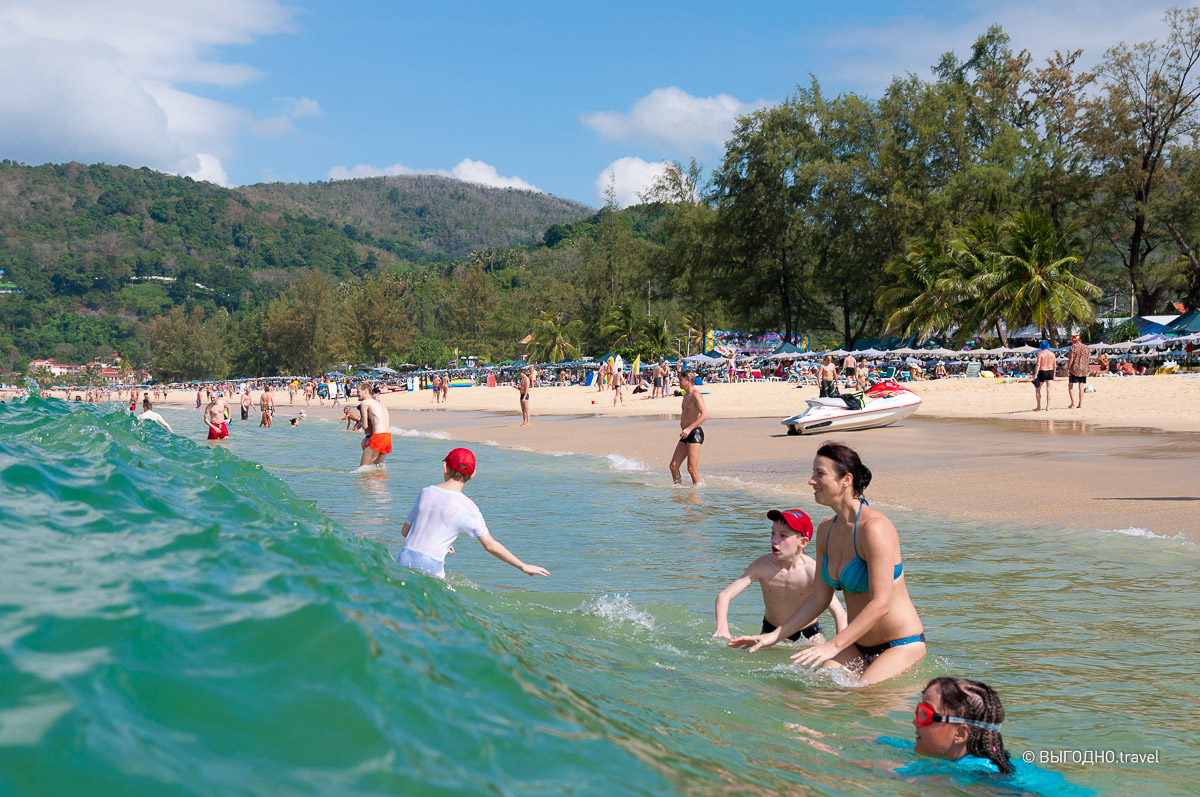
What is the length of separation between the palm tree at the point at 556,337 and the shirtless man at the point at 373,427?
2162 inches

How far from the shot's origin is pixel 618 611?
19.1 ft

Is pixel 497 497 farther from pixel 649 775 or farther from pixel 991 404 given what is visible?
pixel 991 404

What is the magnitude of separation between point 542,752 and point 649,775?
1.12ft

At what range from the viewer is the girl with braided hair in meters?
3.15

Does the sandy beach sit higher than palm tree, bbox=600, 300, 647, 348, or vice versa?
palm tree, bbox=600, 300, 647, 348

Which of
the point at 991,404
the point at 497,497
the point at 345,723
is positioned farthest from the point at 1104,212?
the point at 345,723

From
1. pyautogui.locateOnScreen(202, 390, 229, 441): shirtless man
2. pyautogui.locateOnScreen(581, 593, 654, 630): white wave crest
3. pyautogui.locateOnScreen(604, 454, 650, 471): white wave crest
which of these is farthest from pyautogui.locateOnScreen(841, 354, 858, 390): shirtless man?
pyautogui.locateOnScreen(581, 593, 654, 630): white wave crest

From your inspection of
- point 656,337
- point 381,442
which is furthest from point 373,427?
point 656,337

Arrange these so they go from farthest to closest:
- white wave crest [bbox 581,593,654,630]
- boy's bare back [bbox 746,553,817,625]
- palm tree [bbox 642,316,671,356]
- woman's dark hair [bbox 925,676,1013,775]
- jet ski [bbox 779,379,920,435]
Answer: palm tree [bbox 642,316,671,356], jet ski [bbox 779,379,920,435], white wave crest [bbox 581,593,654,630], boy's bare back [bbox 746,553,817,625], woman's dark hair [bbox 925,676,1013,775]

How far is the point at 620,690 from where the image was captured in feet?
13.4

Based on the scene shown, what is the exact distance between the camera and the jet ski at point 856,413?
18.9m

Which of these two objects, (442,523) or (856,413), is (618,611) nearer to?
(442,523)

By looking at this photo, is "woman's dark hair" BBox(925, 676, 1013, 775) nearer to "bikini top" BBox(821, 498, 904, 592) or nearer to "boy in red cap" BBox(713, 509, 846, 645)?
"bikini top" BBox(821, 498, 904, 592)

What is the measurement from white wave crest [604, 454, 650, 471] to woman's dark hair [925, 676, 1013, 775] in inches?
458
